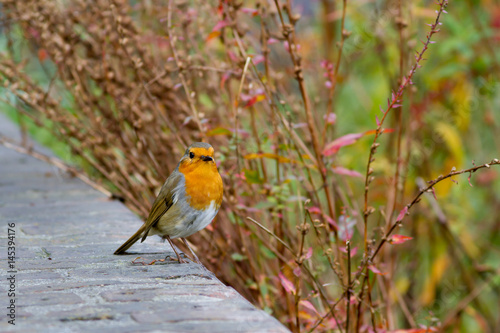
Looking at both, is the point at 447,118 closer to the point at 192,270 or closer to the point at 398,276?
the point at 398,276

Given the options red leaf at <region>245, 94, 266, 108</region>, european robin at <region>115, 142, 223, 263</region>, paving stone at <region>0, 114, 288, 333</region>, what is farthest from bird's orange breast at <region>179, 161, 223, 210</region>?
red leaf at <region>245, 94, 266, 108</region>

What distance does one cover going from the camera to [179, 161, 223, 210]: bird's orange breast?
2.77m

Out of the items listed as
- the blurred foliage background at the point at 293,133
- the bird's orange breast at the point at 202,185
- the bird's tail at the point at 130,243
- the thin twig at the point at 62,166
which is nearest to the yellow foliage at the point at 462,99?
the blurred foliage background at the point at 293,133

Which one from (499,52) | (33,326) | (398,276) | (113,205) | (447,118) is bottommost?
(398,276)

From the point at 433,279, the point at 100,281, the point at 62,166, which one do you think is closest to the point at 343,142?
the point at 100,281

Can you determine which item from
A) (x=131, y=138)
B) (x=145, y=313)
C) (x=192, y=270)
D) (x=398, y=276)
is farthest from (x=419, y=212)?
(x=145, y=313)

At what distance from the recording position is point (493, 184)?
5.24 metres

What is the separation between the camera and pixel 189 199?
2.78 metres

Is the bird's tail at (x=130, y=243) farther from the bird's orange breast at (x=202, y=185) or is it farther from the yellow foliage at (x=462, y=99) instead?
the yellow foliage at (x=462, y=99)

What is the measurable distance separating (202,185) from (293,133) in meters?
0.58

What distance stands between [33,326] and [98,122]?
2250 millimetres

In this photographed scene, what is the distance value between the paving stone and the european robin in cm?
14

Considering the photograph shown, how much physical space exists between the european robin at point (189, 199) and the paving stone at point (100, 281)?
0.47ft

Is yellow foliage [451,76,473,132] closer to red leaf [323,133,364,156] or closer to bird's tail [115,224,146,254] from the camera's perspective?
red leaf [323,133,364,156]
